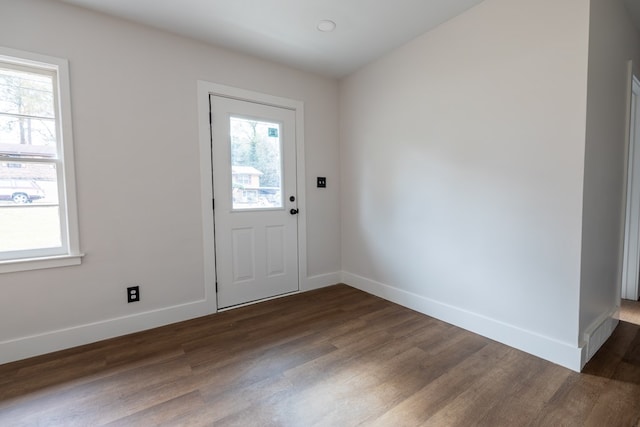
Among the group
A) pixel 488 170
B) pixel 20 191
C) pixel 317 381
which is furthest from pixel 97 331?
pixel 488 170

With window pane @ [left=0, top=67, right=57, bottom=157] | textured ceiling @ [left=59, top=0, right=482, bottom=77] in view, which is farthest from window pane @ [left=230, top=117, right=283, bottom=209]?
window pane @ [left=0, top=67, right=57, bottom=157]

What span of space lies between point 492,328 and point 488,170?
1.20 meters

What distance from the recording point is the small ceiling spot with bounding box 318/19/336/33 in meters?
2.38

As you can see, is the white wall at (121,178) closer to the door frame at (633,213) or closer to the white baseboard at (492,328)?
the white baseboard at (492,328)

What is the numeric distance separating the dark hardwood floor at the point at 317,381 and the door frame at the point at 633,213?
2.48 ft

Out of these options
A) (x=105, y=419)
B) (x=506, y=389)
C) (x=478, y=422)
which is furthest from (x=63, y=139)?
(x=506, y=389)

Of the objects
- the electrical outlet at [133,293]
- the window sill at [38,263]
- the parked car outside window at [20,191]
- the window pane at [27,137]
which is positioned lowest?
the electrical outlet at [133,293]

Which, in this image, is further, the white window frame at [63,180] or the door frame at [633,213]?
the door frame at [633,213]

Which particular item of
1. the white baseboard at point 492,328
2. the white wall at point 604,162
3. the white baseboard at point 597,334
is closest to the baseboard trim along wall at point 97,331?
the white baseboard at point 492,328

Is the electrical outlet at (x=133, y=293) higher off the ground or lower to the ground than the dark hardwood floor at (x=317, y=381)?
higher

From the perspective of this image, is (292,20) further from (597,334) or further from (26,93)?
(597,334)

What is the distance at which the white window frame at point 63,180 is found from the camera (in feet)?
6.66

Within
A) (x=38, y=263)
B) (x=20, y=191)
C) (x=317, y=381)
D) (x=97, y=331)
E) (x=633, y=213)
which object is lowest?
(x=317, y=381)

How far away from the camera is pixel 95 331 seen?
226 cm
